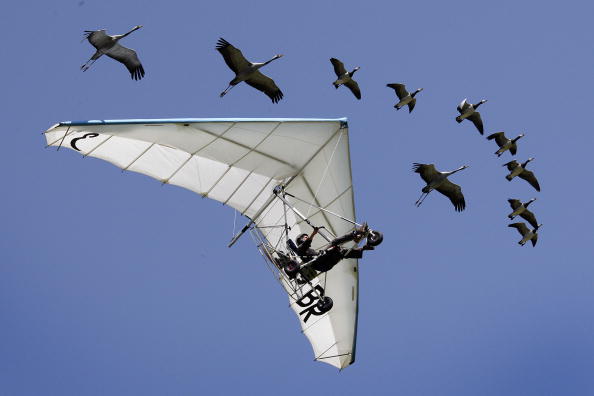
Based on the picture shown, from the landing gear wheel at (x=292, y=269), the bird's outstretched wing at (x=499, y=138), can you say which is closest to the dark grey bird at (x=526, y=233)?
the bird's outstretched wing at (x=499, y=138)

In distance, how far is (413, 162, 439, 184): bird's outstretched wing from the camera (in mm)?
50781

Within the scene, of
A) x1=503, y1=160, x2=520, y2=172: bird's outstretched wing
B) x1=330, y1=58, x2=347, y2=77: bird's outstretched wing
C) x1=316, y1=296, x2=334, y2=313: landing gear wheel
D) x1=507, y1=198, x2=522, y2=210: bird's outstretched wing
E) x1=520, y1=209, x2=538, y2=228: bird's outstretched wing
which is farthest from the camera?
x1=520, y1=209, x2=538, y2=228: bird's outstretched wing

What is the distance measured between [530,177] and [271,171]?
2174cm

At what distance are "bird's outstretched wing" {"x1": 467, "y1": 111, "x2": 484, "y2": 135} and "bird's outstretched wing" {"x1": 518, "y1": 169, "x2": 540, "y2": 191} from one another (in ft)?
15.3

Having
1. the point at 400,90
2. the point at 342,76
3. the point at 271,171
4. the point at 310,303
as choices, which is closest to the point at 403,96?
the point at 400,90

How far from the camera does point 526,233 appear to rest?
60.9 meters

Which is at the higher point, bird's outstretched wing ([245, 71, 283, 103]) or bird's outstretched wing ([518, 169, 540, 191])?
bird's outstretched wing ([245, 71, 283, 103])

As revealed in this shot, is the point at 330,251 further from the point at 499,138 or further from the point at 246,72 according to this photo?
the point at 499,138

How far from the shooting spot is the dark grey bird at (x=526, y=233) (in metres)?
59.9

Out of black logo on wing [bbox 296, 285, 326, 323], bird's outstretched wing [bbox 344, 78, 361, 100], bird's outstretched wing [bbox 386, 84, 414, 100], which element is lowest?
black logo on wing [bbox 296, 285, 326, 323]

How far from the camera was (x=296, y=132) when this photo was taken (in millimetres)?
44125

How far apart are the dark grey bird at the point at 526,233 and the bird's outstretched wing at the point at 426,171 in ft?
33.6

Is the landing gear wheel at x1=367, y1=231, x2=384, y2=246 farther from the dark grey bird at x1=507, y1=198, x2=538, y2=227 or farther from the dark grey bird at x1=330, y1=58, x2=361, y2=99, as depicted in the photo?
the dark grey bird at x1=507, y1=198, x2=538, y2=227

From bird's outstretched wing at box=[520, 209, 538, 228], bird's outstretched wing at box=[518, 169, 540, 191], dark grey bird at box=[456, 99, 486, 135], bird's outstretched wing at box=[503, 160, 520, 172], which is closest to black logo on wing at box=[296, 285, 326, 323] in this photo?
dark grey bird at box=[456, 99, 486, 135]
